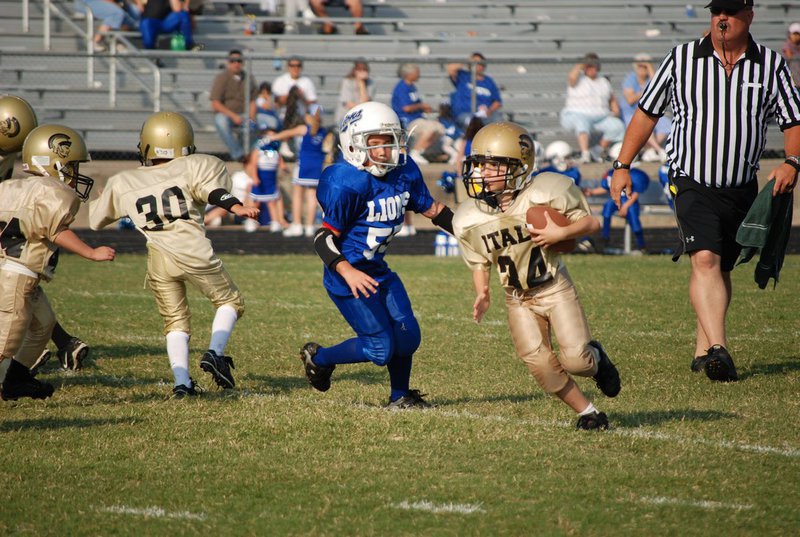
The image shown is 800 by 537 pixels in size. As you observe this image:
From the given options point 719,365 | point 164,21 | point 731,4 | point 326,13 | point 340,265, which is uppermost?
point 326,13

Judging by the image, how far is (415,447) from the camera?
4.43 m

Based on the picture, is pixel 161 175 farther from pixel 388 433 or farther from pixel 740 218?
pixel 740 218

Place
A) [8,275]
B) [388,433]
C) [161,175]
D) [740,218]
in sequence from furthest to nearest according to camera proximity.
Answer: [740,218]
[161,175]
[8,275]
[388,433]

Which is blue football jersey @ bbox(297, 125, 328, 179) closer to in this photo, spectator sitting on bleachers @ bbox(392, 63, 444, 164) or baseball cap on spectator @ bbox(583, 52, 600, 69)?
spectator sitting on bleachers @ bbox(392, 63, 444, 164)

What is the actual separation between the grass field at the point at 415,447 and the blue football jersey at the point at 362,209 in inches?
28.1

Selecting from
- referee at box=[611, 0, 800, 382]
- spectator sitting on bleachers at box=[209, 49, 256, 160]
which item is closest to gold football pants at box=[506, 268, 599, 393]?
referee at box=[611, 0, 800, 382]

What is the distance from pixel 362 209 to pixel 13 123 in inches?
95.9

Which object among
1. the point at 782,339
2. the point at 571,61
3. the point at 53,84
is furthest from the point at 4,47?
the point at 782,339

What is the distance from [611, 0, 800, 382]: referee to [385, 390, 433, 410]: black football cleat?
163 cm

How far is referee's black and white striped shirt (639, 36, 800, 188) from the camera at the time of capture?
5992 mm

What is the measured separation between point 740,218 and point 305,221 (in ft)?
30.9

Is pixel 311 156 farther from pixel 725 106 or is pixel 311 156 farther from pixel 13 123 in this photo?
pixel 725 106

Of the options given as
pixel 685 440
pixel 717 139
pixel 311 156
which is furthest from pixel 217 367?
pixel 311 156

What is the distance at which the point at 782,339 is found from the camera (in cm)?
705
